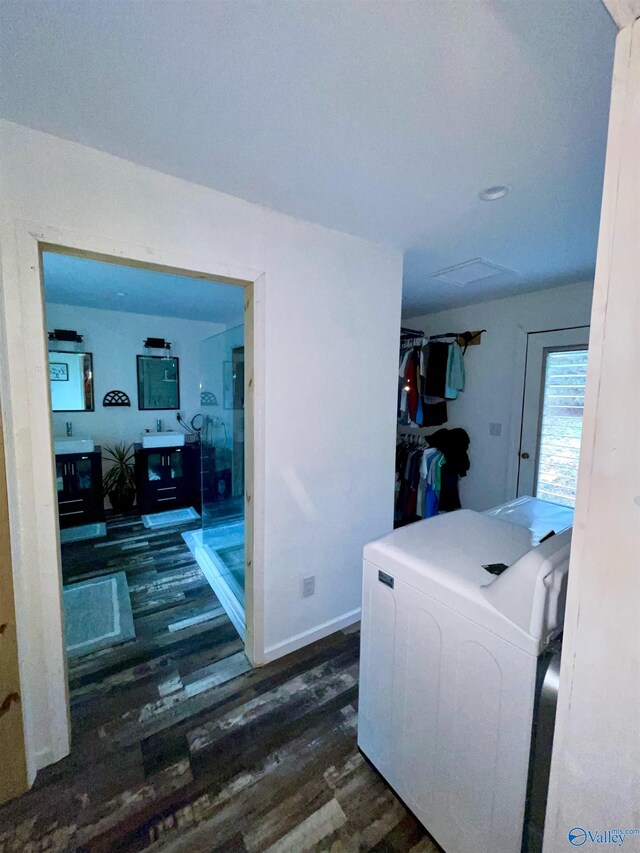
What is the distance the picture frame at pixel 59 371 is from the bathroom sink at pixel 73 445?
64 centimetres

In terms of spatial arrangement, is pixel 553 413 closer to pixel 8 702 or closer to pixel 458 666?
pixel 458 666

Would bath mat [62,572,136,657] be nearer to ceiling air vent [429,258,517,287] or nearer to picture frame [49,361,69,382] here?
picture frame [49,361,69,382]

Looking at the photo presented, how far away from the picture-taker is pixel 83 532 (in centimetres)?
328

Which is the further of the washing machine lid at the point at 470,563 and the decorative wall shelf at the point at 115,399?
the decorative wall shelf at the point at 115,399

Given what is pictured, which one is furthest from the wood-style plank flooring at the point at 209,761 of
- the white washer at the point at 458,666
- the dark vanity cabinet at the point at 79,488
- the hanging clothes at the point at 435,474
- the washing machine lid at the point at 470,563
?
the dark vanity cabinet at the point at 79,488

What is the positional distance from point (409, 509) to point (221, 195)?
310cm

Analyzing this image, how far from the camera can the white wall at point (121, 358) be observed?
12.0 feet

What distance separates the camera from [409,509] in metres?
3.52

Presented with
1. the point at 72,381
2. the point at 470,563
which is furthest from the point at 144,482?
the point at 470,563

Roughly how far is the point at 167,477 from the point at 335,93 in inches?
149

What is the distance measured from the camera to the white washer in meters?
0.81

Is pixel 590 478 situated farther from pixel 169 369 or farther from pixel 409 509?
pixel 169 369

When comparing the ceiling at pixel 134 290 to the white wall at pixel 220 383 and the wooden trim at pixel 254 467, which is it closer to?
the white wall at pixel 220 383

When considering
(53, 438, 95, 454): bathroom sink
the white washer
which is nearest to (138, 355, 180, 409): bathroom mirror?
(53, 438, 95, 454): bathroom sink
